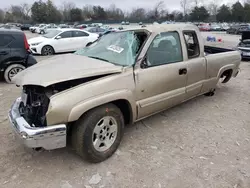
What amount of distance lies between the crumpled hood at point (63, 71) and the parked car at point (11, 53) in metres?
4.16

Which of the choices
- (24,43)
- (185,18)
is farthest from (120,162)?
(185,18)

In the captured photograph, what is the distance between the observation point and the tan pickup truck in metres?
2.68

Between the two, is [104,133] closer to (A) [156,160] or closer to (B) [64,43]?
(A) [156,160]

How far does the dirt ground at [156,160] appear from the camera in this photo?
9.13ft

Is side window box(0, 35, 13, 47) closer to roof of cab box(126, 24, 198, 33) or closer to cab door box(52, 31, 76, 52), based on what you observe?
roof of cab box(126, 24, 198, 33)

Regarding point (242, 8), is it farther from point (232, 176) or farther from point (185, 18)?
point (232, 176)

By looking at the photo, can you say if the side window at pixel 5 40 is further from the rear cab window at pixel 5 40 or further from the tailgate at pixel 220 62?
the tailgate at pixel 220 62

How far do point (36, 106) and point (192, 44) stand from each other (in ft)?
10.2

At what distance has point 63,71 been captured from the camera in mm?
3002

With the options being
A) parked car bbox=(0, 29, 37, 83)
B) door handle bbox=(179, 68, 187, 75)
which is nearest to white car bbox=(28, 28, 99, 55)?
parked car bbox=(0, 29, 37, 83)

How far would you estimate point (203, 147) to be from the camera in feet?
11.5

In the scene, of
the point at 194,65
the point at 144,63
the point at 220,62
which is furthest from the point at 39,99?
Result: the point at 220,62

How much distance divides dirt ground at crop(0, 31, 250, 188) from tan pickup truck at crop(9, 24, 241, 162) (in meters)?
0.31

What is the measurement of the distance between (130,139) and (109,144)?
1.99 ft
